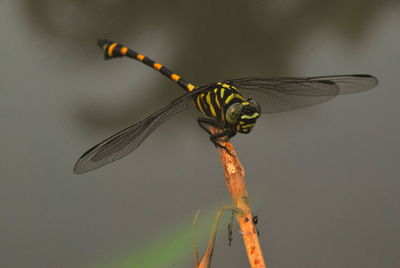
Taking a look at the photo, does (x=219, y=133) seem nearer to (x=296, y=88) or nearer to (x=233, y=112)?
(x=233, y=112)

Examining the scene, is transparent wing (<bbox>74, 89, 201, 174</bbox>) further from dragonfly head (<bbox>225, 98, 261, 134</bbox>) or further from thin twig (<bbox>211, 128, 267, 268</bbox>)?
thin twig (<bbox>211, 128, 267, 268</bbox>)

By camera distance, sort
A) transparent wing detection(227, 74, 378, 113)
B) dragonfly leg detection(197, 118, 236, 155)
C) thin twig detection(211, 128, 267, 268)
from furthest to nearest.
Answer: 1. transparent wing detection(227, 74, 378, 113)
2. dragonfly leg detection(197, 118, 236, 155)
3. thin twig detection(211, 128, 267, 268)

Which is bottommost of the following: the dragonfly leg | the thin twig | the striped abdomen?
the thin twig

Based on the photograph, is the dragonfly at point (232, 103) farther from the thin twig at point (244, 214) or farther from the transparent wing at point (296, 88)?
the thin twig at point (244, 214)

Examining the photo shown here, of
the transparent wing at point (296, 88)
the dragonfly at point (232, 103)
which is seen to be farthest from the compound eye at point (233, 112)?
the transparent wing at point (296, 88)

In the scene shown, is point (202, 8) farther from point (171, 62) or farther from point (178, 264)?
point (178, 264)

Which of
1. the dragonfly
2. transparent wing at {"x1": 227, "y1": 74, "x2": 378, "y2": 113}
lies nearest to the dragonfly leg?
the dragonfly

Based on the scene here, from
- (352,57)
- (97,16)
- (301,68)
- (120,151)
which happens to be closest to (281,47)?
(301,68)

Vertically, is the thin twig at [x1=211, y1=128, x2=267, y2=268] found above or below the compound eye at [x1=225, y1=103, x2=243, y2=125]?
below
